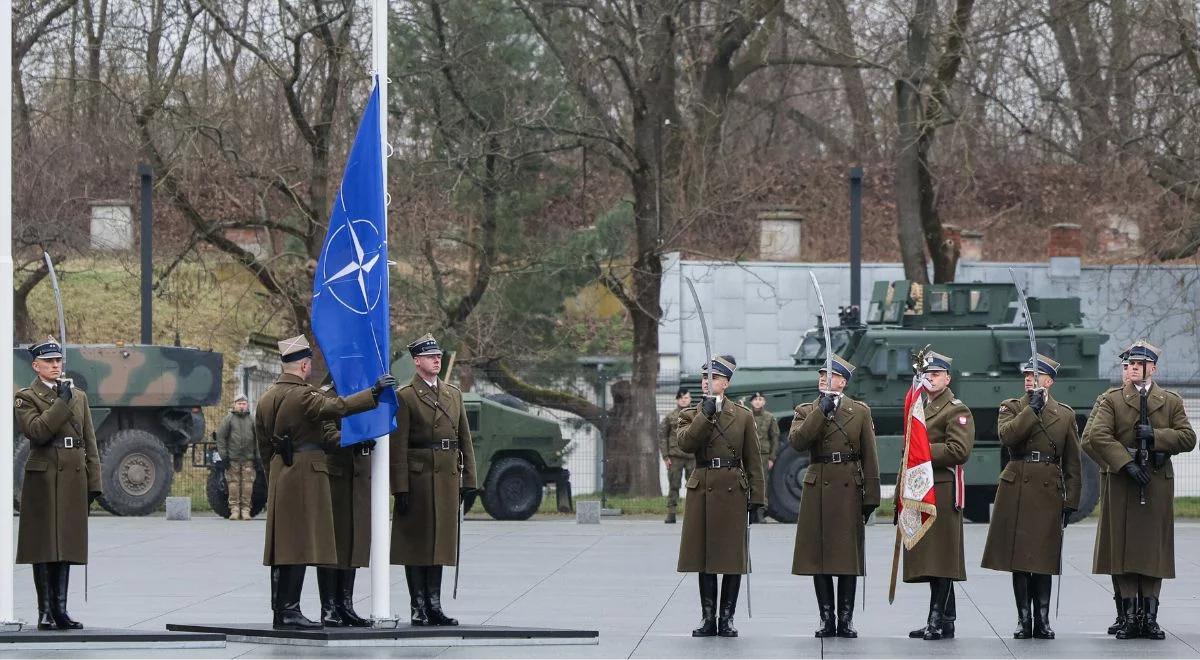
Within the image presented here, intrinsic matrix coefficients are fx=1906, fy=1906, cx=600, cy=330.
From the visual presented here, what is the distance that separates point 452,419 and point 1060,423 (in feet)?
13.2

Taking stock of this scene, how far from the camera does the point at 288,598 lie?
38.8ft

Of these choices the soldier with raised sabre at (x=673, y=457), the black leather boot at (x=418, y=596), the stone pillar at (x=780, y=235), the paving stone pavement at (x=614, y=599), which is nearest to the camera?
the paving stone pavement at (x=614, y=599)

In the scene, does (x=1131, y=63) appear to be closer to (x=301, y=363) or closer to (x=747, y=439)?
(x=747, y=439)

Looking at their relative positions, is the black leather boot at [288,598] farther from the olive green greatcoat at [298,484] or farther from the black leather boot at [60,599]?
the black leather boot at [60,599]

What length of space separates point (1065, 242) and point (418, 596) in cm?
2822

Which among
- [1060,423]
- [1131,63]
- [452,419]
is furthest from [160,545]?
[1131,63]

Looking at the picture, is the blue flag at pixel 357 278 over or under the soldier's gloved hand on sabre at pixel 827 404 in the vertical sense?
over

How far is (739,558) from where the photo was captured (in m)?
12.3

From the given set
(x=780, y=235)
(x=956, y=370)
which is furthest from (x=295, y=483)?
A: (x=780, y=235)

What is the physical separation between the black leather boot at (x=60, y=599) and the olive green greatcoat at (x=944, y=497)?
17.3ft

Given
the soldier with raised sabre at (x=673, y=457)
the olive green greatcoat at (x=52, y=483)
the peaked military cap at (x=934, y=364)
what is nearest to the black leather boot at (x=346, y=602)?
the olive green greatcoat at (x=52, y=483)

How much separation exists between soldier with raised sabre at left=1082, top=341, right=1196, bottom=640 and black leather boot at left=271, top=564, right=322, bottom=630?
5.13 metres

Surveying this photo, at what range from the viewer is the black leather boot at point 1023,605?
12.2 m

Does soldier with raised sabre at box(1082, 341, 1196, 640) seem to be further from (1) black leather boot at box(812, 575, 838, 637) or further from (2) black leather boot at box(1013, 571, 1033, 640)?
(1) black leather boot at box(812, 575, 838, 637)
